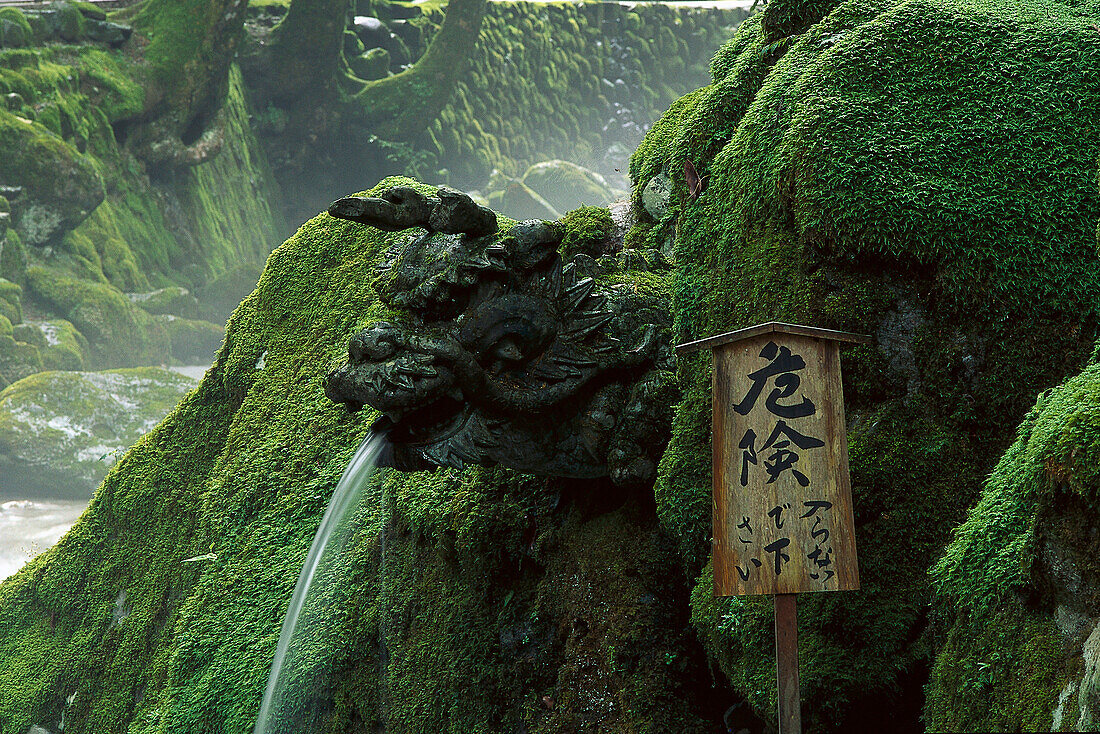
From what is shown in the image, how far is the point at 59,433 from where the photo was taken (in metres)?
14.1

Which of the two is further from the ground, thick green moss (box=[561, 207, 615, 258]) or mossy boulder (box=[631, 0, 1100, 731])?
thick green moss (box=[561, 207, 615, 258])

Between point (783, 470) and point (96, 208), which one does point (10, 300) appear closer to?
point (96, 208)

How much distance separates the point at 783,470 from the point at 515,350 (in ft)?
3.63

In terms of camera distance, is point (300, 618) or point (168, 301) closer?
point (300, 618)

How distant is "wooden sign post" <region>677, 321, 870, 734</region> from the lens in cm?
165

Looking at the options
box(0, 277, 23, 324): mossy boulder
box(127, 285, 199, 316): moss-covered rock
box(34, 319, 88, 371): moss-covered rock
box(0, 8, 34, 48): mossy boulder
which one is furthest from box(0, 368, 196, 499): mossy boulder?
box(0, 8, 34, 48): mossy boulder

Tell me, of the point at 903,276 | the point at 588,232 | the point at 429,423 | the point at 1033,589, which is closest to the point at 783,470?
the point at 1033,589

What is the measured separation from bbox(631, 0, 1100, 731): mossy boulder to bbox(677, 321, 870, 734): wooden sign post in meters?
0.39

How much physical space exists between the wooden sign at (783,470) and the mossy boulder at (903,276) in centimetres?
41

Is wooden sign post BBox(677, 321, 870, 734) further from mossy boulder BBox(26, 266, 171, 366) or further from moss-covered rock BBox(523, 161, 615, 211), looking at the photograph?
moss-covered rock BBox(523, 161, 615, 211)

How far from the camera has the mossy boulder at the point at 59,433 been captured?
45.4 ft

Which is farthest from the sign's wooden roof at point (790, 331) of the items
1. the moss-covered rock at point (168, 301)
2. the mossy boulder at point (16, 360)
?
the moss-covered rock at point (168, 301)

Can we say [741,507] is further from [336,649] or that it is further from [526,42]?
[526,42]

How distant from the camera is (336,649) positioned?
3.51 meters
